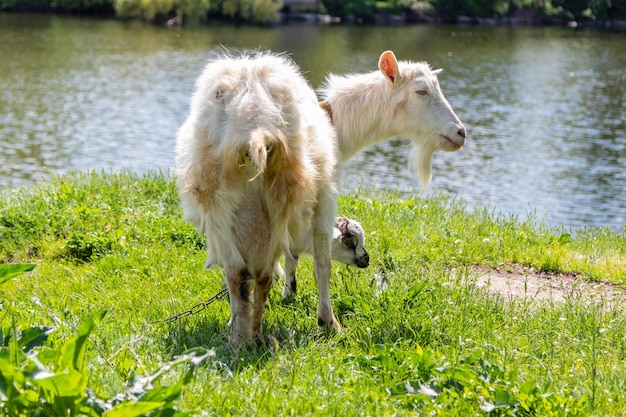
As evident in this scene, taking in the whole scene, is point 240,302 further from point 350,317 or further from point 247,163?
point 350,317

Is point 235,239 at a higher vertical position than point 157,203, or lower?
higher

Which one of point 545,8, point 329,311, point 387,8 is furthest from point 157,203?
point 545,8

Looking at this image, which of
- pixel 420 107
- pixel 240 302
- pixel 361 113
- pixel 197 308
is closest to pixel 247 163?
pixel 240 302

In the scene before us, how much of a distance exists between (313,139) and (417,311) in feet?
4.37

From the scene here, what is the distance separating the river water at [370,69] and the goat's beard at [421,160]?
83.4 inches

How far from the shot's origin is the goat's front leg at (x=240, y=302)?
4.66m

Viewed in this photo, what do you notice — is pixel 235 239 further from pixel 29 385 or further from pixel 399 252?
pixel 399 252

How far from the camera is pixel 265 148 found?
4348 millimetres

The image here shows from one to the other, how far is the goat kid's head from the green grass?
1.01 m

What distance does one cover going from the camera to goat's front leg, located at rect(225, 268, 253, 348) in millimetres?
4664

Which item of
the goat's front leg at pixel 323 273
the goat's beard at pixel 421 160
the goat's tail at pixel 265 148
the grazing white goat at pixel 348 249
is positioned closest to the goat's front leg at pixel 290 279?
the grazing white goat at pixel 348 249

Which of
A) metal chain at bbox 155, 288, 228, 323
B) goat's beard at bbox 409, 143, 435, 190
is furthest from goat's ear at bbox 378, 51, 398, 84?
metal chain at bbox 155, 288, 228, 323

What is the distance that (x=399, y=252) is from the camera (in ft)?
22.3

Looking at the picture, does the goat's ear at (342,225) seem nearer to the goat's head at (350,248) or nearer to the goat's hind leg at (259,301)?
the goat's head at (350,248)
